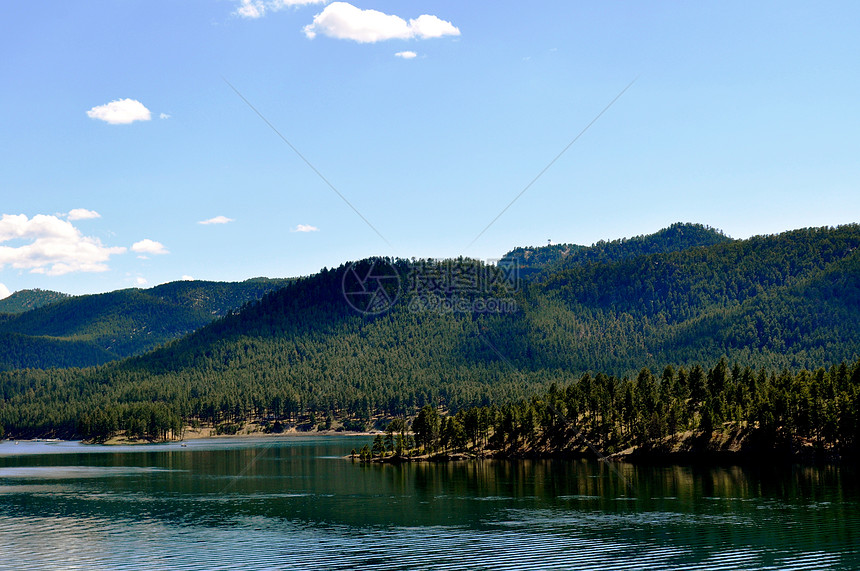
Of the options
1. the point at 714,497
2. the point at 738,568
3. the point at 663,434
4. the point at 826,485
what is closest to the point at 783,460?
the point at 663,434

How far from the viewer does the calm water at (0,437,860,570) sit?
8094 cm

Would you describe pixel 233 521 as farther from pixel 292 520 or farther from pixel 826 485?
pixel 826 485

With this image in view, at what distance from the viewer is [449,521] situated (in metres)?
105

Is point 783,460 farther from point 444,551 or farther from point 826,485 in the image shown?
point 444,551

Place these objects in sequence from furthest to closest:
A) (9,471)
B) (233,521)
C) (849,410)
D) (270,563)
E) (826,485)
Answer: (9,471), (849,410), (826,485), (233,521), (270,563)

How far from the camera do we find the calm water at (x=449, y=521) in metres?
80.9

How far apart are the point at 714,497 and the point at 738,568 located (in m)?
47.6

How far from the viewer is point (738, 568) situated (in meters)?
74.2

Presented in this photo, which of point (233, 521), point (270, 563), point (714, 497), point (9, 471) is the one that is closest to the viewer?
point (270, 563)

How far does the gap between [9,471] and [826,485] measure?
180m

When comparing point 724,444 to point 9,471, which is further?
point 9,471

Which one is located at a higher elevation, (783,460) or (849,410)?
(849,410)

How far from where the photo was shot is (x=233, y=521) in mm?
109000

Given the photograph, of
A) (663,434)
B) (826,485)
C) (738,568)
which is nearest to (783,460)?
(663,434)
